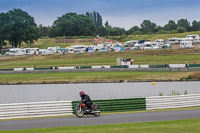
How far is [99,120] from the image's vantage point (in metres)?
25.2

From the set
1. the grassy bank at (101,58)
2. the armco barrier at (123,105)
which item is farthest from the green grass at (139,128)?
the grassy bank at (101,58)

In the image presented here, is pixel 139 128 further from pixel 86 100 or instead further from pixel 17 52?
pixel 17 52

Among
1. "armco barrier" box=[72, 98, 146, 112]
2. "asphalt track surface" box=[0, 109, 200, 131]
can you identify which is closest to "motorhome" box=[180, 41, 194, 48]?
"armco barrier" box=[72, 98, 146, 112]

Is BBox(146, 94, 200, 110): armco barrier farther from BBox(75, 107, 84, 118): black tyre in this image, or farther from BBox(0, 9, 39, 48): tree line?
BBox(0, 9, 39, 48): tree line

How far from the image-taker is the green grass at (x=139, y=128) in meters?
20.9

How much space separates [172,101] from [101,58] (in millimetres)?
66525

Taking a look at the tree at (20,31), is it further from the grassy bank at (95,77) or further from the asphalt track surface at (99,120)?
the asphalt track surface at (99,120)

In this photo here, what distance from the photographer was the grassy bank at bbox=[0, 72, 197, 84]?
61.6 m

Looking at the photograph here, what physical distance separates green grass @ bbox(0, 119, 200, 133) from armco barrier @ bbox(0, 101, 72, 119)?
520cm

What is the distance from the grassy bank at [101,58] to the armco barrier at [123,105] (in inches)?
2104

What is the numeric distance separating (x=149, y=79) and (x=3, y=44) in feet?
343

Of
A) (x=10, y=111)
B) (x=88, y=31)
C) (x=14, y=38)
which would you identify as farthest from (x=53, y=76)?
(x=88, y=31)

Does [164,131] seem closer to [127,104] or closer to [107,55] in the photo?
[127,104]

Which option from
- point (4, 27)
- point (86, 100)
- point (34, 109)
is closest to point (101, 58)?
point (4, 27)
